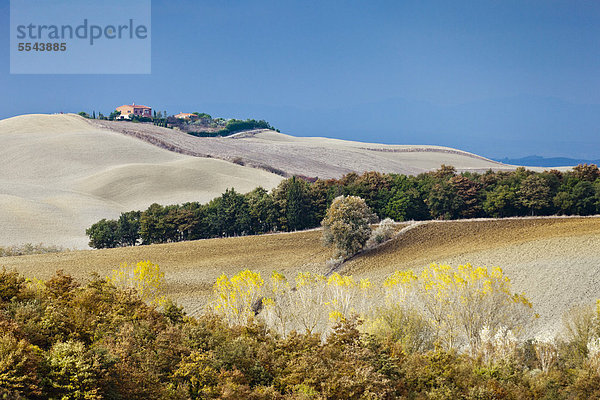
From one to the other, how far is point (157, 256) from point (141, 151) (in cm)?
8994

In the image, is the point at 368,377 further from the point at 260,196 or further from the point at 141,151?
the point at 141,151

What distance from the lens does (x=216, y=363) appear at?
22.0 m

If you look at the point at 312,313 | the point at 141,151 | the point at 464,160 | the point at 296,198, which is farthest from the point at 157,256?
the point at 464,160

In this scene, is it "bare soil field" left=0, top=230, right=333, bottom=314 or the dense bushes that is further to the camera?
"bare soil field" left=0, top=230, right=333, bottom=314

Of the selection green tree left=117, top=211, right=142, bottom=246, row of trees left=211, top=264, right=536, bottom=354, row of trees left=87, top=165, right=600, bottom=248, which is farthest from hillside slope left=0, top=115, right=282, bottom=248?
row of trees left=211, top=264, right=536, bottom=354

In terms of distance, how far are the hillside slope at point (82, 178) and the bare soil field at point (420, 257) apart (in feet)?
67.8

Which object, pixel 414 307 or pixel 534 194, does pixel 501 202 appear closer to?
pixel 534 194

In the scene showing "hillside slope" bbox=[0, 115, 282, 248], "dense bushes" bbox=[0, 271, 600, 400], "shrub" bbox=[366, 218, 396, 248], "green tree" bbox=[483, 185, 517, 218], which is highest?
"hillside slope" bbox=[0, 115, 282, 248]

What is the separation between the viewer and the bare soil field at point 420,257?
40.9m

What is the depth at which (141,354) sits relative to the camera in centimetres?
2198

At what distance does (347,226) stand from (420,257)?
23.4ft

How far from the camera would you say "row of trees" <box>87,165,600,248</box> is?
67688 millimetres

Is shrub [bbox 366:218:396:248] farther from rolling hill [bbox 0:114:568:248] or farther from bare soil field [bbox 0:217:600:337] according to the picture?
rolling hill [bbox 0:114:568:248]

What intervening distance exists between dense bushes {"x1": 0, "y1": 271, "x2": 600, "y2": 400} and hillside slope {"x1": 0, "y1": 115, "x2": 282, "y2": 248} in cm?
5277
